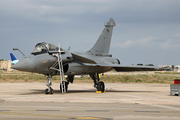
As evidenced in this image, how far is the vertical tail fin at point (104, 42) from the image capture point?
23.0 meters

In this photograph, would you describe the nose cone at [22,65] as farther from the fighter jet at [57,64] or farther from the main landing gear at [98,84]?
the main landing gear at [98,84]

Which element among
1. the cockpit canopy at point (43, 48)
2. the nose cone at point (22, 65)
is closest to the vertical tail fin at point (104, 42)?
the cockpit canopy at point (43, 48)

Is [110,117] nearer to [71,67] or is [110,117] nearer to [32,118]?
[32,118]

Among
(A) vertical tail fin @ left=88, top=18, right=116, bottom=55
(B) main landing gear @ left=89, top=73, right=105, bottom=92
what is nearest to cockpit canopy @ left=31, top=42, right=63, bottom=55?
(B) main landing gear @ left=89, top=73, right=105, bottom=92

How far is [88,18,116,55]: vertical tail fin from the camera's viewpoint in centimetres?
2305

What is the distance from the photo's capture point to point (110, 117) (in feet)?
26.7

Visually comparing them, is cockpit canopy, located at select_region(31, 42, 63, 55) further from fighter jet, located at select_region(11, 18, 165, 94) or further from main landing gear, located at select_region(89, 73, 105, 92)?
main landing gear, located at select_region(89, 73, 105, 92)

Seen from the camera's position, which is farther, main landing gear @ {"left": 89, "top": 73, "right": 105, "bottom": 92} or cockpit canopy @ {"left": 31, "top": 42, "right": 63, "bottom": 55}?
main landing gear @ {"left": 89, "top": 73, "right": 105, "bottom": 92}

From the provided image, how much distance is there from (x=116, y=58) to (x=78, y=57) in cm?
591

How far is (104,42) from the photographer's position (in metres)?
23.4

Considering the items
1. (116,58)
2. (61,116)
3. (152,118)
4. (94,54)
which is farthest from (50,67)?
(152,118)

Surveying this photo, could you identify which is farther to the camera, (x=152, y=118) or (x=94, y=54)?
(x=94, y=54)

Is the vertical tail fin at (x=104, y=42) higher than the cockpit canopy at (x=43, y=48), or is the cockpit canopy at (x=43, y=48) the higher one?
the vertical tail fin at (x=104, y=42)

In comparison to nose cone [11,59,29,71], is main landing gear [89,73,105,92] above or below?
below
